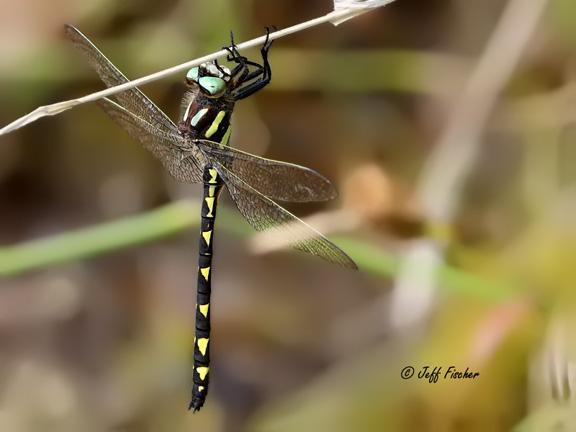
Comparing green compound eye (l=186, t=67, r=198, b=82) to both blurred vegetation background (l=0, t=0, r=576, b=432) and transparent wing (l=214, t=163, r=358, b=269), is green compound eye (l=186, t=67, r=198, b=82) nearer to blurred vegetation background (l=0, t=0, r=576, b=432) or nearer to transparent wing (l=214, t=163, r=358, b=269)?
transparent wing (l=214, t=163, r=358, b=269)

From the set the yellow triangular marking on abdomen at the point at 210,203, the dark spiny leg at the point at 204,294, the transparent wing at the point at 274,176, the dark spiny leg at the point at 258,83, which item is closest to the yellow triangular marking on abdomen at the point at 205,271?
the dark spiny leg at the point at 204,294

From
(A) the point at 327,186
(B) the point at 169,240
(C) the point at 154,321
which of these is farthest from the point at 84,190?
(A) the point at 327,186

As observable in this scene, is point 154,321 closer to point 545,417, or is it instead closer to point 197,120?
point 197,120

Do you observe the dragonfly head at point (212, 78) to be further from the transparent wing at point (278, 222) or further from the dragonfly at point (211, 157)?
the transparent wing at point (278, 222)

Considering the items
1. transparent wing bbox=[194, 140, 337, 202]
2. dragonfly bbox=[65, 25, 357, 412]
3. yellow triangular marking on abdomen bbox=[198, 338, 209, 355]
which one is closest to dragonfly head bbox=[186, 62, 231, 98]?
dragonfly bbox=[65, 25, 357, 412]

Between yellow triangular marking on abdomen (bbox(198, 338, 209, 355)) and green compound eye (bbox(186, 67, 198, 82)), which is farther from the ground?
green compound eye (bbox(186, 67, 198, 82))
